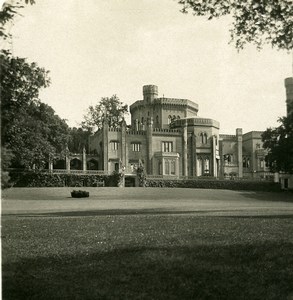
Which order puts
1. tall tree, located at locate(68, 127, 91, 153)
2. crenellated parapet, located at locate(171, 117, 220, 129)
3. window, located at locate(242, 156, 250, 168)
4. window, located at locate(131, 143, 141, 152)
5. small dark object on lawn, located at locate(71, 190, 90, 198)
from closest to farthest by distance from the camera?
small dark object on lawn, located at locate(71, 190, 90, 198) < tall tree, located at locate(68, 127, 91, 153) < window, located at locate(131, 143, 141, 152) < crenellated parapet, located at locate(171, 117, 220, 129) < window, located at locate(242, 156, 250, 168)

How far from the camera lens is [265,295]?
6.54m

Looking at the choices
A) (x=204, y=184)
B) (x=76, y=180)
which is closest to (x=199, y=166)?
(x=204, y=184)

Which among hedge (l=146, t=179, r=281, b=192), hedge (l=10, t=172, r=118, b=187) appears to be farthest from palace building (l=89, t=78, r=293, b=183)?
hedge (l=10, t=172, r=118, b=187)

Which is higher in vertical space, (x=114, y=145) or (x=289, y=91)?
(x=114, y=145)

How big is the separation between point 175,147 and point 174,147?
16 centimetres

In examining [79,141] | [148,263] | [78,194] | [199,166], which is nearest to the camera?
[148,263]

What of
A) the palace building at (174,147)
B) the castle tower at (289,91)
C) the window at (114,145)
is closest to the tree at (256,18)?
the castle tower at (289,91)

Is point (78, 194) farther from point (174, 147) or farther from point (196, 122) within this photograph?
point (196, 122)

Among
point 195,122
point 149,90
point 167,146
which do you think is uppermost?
point 195,122

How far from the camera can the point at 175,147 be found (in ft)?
200

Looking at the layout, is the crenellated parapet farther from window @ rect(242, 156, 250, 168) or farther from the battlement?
window @ rect(242, 156, 250, 168)

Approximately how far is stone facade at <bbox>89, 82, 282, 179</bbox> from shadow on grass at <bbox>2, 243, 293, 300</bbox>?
Result: 43.3 meters

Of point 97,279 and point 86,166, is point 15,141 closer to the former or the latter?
point 97,279

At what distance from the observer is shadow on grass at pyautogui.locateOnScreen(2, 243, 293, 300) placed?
6.37 meters
